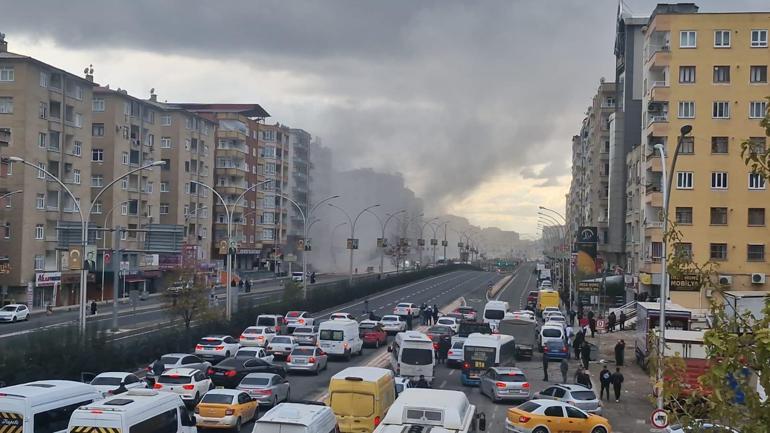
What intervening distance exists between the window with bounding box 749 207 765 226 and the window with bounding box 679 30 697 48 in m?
11.7

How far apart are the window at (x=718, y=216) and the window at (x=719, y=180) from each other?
1481 mm

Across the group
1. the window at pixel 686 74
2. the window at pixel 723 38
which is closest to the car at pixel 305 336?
the window at pixel 686 74

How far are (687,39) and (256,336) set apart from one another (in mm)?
34666

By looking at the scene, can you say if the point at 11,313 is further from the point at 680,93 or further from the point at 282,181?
the point at 282,181

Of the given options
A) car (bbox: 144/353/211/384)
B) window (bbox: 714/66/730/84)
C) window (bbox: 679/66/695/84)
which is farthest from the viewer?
window (bbox: 679/66/695/84)

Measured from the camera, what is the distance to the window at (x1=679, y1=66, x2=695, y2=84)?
184ft

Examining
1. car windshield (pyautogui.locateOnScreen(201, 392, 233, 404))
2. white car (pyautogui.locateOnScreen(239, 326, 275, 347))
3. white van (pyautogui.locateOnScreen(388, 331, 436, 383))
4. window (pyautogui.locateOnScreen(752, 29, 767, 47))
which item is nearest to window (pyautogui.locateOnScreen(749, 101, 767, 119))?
window (pyautogui.locateOnScreen(752, 29, 767, 47))

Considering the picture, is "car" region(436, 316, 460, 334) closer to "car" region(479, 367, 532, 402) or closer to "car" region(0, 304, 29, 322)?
"car" region(479, 367, 532, 402)

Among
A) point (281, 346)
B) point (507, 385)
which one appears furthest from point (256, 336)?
point (507, 385)

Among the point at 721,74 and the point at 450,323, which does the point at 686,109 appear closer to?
the point at 721,74

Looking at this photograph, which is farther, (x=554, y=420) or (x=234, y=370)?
(x=234, y=370)

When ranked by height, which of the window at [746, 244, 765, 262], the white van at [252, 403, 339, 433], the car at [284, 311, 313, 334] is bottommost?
the car at [284, 311, 313, 334]

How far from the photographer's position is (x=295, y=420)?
17.2 meters

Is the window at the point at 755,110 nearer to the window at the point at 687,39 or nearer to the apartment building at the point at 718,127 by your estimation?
the apartment building at the point at 718,127
